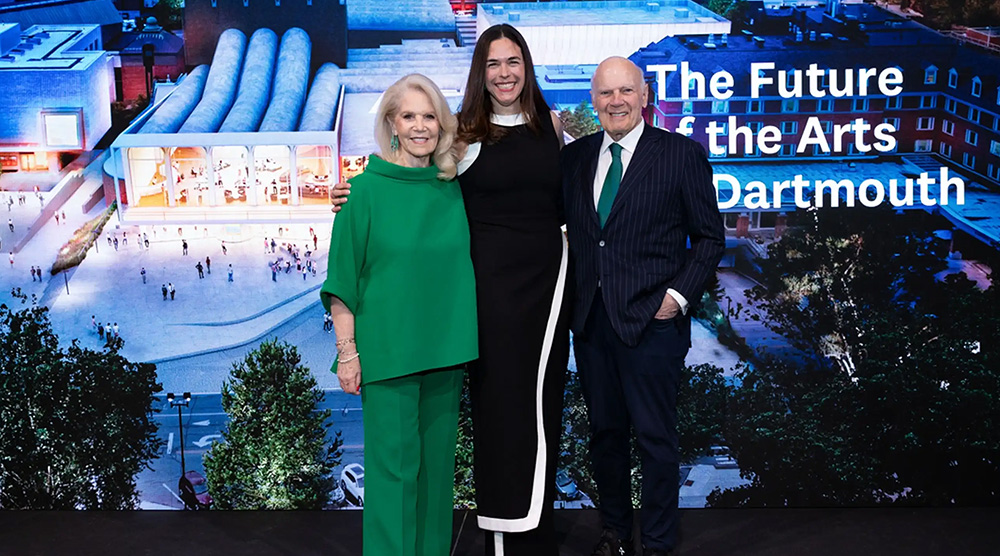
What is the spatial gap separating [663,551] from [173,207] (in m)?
2.60

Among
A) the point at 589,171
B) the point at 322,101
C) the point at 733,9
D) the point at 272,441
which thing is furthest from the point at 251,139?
the point at 733,9

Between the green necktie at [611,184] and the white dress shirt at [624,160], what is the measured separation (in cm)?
1

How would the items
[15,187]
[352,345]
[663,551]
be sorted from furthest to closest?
1. [15,187]
2. [663,551]
3. [352,345]

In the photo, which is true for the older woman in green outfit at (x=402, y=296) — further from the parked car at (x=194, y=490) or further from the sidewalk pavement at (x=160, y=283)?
the parked car at (x=194, y=490)

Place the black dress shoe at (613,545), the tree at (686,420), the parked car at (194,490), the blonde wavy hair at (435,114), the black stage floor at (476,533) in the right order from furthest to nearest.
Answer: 1. the tree at (686,420)
2. the parked car at (194,490)
3. the black stage floor at (476,533)
4. the black dress shoe at (613,545)
5. the blonde wavy hair at (435,114)

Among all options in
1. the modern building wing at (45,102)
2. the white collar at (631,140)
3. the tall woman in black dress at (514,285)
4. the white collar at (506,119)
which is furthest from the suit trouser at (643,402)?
the modern building wing at (45,102)

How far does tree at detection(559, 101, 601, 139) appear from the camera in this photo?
13.9 feet

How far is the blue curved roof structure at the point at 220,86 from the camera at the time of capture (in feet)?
13.8

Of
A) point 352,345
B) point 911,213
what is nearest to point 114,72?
point 352,345

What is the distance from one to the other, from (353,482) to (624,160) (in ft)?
7.19

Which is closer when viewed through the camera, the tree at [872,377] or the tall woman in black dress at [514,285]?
the tall woman in black dress at [514,285]

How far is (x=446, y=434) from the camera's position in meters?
2.88

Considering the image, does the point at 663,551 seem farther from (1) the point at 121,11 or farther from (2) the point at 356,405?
(1) the point at 121,11

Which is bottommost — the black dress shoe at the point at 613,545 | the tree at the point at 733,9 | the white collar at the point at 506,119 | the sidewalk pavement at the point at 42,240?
the black dress shoe at the point at 613,545
